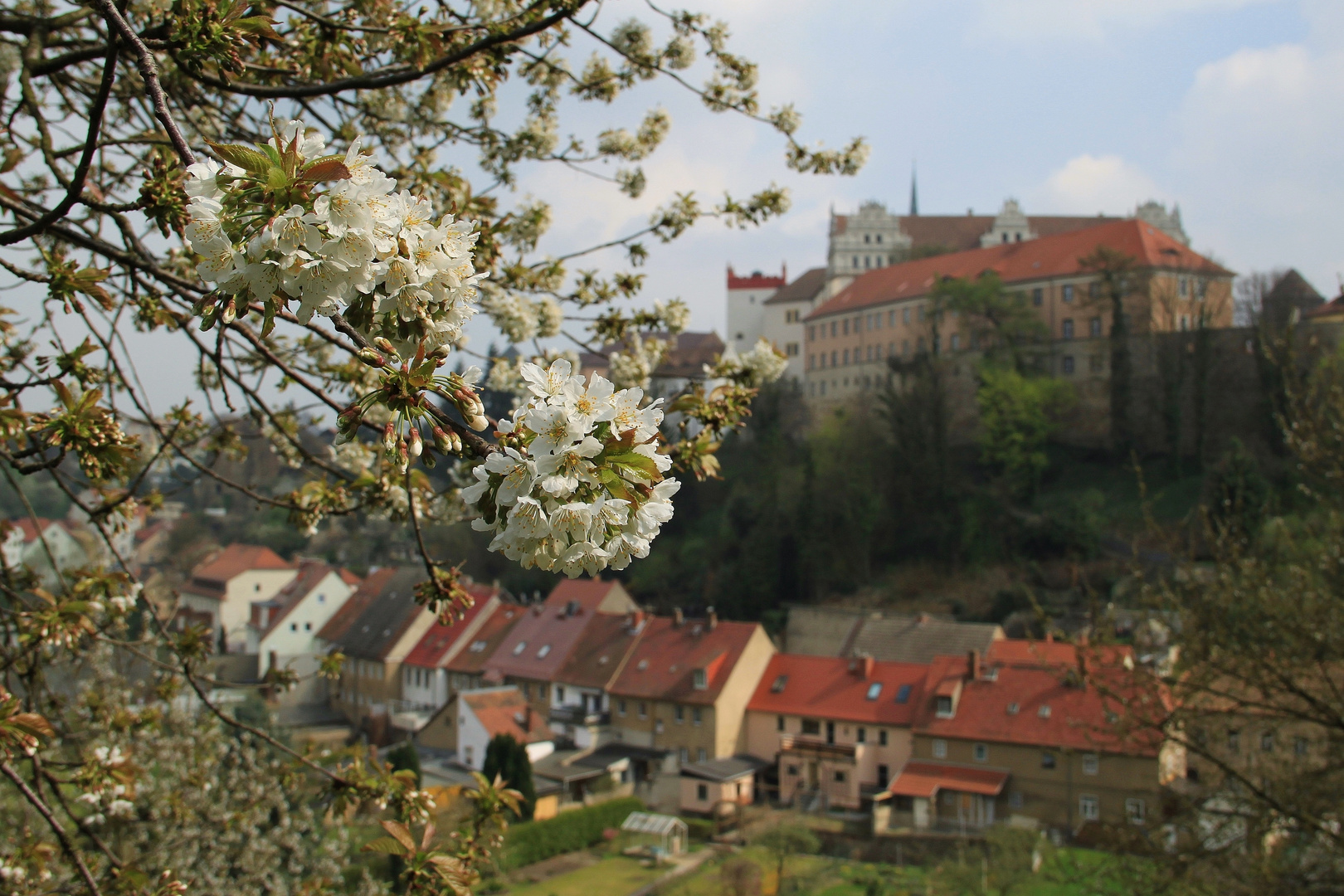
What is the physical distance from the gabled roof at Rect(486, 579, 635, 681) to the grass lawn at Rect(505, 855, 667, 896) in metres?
11.5

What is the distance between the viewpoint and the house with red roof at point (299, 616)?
41.8 m

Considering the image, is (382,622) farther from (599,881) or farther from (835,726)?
(599,881)

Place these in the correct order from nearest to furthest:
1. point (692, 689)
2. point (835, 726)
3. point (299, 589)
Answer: point (835, 726)
point (692, 689)
point (299, 589)

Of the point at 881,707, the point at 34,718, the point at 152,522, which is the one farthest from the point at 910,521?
the point at 152,522

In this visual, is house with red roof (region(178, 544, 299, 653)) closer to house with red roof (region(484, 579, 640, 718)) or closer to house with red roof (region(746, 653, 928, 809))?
house with red roof (region(484, 579, 640, 718))

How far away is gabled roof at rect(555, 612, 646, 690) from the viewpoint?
3206cm

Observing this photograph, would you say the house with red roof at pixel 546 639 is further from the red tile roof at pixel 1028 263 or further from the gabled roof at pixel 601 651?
the red tile roof at pixel 1028 263

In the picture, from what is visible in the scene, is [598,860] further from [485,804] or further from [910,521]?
[910,521]

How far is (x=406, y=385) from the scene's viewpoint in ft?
4.92

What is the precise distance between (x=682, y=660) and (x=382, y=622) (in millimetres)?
13689

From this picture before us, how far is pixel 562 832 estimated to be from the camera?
22719 mm

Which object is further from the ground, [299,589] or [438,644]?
[299,589]

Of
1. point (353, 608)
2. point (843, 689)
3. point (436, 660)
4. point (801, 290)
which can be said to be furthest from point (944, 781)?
point (801, 290)

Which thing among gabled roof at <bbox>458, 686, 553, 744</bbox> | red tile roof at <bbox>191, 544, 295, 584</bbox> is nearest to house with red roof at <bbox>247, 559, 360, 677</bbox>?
red tile roof at <bbox>191, 544, 295, 584</bbox>
